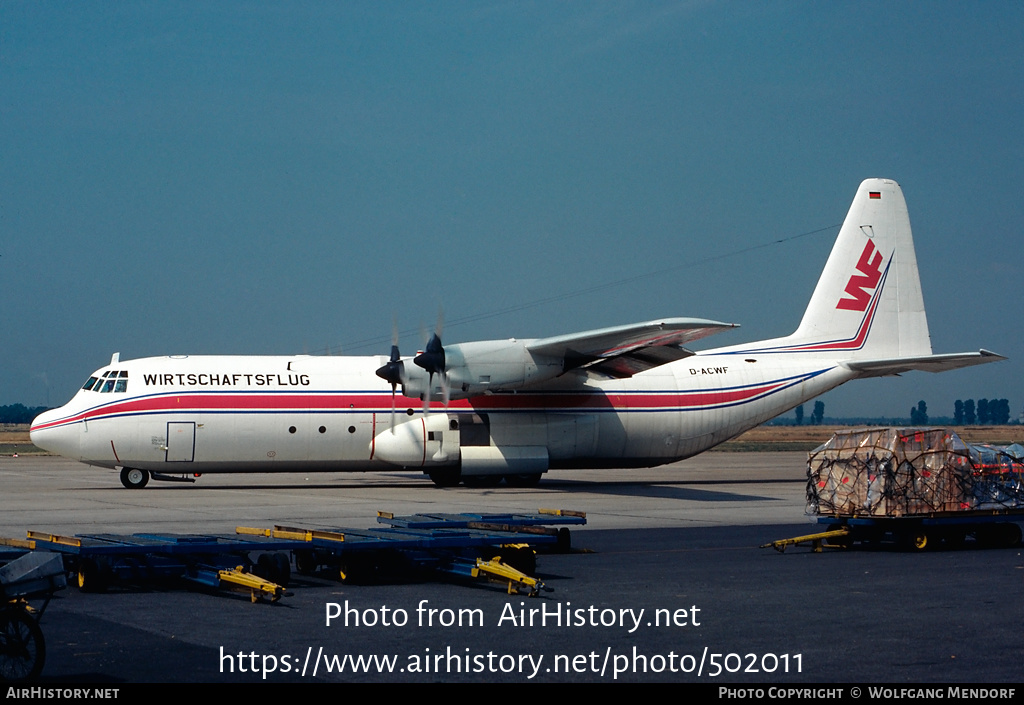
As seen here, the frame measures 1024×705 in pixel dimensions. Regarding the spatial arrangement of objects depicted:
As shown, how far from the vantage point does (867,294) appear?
105 ft

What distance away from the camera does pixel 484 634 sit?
9211 millimetres

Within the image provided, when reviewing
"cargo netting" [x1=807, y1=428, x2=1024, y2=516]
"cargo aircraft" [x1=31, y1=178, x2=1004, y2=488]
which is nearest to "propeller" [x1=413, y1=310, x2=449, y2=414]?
"cargo aircraft" [x1=31, y1=178, x2=1004, y2=488]

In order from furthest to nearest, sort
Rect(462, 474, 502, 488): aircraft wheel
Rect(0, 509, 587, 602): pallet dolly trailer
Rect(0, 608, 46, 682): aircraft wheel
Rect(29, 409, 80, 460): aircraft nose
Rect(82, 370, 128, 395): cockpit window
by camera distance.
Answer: Rect(462, 474, 502, 488): aircraft wheel
Rect(82, 370, 128, 395): cockpit window
Rect(29, 409, 80, 460): aircraft nose
Rect(0, 509, 587, 602): pallet dolly trailer
Rect(0, 608, 46, 682): aircraft wheel

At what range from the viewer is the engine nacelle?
84.7 ft

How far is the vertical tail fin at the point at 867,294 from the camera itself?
32.1 metres

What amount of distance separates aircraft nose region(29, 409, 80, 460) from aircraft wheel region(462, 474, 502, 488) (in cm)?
999

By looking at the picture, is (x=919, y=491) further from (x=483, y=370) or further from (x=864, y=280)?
(x=864, y=280)

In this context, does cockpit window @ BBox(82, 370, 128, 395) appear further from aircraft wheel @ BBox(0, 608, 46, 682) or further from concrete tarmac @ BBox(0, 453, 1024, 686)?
aircraft wheel @ BBox(0, 608, 46, 682)

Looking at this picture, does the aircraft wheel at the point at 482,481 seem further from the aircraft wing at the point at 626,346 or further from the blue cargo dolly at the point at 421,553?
the blue cargo dolly at the point at 421,553

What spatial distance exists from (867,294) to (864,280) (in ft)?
1.42

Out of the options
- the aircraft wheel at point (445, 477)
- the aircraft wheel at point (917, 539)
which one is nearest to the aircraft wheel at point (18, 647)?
the aircraft wheel at point (917, 539)

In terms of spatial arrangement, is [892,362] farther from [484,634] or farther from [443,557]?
[484,634]

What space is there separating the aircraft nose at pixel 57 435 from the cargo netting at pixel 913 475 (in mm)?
18492
